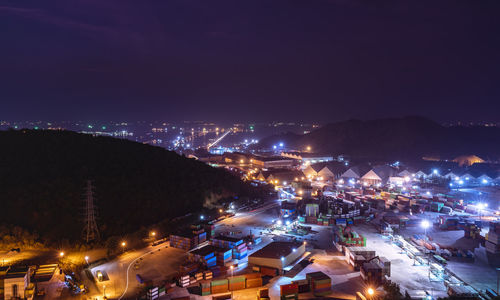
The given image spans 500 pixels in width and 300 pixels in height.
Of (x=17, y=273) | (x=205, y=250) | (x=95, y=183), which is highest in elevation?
(x=95, y=183)

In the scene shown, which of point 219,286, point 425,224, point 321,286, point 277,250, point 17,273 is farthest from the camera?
point 425,224

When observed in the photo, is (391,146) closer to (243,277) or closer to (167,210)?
(167,210)

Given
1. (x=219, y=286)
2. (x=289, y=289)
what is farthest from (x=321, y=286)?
(x=219, y=286)

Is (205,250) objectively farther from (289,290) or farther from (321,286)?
(321,286)

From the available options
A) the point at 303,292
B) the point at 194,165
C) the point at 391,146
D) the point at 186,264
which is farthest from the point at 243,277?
the point at 391,146

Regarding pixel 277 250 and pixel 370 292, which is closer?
pixel 370 292

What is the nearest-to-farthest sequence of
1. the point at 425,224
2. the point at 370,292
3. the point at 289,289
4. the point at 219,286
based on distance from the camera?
the point at 370,292, the point at 289,289, the point at 219,286, the point at 425,224
